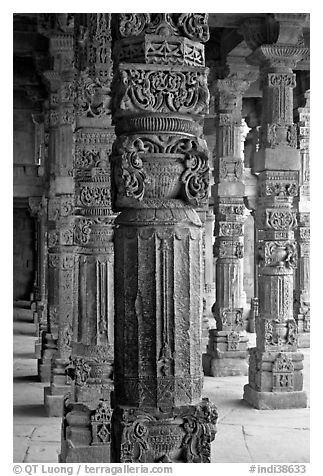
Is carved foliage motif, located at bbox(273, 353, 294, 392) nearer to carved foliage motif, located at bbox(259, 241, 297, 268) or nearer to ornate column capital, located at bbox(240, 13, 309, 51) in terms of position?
carved foliage motif, located at bbox(259, 241, 297, 268)

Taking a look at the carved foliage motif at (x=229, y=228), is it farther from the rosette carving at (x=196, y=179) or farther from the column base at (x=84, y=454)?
the rosette carving at (x=196, y=179)

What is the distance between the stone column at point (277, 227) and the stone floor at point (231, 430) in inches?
18.3

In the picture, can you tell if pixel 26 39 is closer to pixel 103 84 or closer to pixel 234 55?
pixel 234 55

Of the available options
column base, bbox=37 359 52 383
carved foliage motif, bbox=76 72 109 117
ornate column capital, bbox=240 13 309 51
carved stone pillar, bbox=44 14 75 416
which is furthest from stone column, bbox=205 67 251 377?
carved foliage motif, bbox=76 72 109 117

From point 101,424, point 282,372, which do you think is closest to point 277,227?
point 282,372

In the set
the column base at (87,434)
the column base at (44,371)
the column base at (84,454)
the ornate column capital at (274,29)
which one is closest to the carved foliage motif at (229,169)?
the ornate column capital at (274,29)

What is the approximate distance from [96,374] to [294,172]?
4.98 m

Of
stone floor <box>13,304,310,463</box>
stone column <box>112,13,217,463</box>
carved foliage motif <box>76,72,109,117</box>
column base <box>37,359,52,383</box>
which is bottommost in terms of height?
stone floor <box>13,304,310,463</box>

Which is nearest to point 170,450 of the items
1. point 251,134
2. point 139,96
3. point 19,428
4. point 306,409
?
point 139,96

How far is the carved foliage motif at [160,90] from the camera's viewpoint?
4.62m

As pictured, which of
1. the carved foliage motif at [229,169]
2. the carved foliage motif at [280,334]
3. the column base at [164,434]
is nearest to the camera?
the column base at [164,434]

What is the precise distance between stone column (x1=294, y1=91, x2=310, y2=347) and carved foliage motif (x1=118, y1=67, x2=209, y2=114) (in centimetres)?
1252

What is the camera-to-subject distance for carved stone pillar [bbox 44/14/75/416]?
421 inches

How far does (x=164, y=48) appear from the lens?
185 inches
